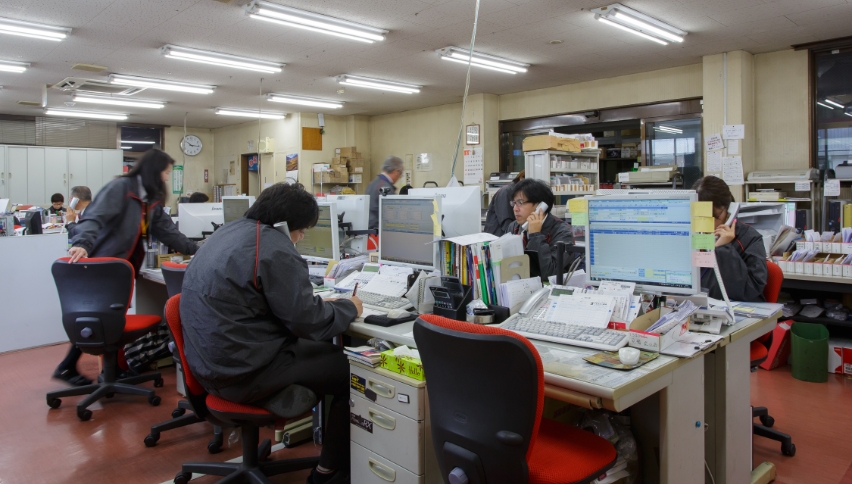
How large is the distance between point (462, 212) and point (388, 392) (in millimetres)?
1250

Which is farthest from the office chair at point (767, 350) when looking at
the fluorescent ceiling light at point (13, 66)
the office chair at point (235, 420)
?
the fluorescent ceiling light at point (13, 66)

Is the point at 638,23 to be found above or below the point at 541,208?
above

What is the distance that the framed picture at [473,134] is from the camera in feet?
26.3

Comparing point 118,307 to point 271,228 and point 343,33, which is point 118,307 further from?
point 343,33

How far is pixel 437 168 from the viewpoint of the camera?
9031mm

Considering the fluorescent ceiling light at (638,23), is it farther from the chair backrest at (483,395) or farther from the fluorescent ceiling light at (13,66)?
the fluorescent ceiling light at (13,66)

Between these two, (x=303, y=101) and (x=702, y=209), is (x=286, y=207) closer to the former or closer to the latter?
(x=702, y=209)

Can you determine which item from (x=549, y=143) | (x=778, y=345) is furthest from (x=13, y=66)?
(x=778, y=345)

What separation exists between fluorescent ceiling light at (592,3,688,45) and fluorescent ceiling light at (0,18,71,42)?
14.7 ft

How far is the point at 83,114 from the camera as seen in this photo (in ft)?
31.5

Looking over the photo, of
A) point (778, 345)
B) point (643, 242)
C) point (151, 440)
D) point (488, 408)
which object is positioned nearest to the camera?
point (488, 408)

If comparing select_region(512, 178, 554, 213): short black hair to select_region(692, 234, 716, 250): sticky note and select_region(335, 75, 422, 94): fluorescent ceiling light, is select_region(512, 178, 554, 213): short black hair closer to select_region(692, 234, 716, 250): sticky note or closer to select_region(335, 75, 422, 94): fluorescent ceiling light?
select_region(692, 234, 716, 250): sticky note

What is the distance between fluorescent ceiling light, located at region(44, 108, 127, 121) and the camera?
936cm

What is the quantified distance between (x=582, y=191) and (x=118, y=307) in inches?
190
